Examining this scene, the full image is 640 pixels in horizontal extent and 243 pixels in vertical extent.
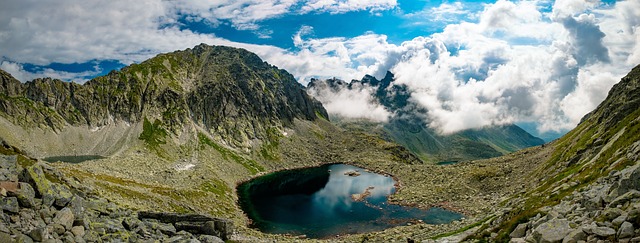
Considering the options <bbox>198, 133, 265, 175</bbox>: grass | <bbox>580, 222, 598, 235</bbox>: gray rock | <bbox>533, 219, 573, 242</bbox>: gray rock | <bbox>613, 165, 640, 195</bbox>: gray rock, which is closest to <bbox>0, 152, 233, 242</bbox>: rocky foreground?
<bbox>533, 219, 573, 242</bbox>: gray rock

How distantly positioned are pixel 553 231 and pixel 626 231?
15.7 feet

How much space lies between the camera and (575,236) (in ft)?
62.6

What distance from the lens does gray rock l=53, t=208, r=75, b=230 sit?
828 inches

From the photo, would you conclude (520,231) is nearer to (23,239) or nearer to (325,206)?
(23,239)

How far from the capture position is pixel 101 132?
152 metres

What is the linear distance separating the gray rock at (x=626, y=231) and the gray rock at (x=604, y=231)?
0.39 m

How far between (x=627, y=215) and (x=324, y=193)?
104559 mm

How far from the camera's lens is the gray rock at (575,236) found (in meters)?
18.8

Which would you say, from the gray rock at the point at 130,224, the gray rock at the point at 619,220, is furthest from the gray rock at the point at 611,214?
the gray rock at the point at 130,224

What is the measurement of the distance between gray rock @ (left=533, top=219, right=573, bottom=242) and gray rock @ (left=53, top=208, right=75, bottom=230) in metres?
28.1

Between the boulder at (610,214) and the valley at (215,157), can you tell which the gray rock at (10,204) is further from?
the boulder at (610,214)

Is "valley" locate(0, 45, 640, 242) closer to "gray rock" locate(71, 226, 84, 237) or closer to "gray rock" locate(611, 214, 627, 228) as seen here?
"gray rock" locate(611, 214, 627, 228)

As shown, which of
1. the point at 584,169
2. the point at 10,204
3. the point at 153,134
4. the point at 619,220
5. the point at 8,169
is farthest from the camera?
the point at 153,134

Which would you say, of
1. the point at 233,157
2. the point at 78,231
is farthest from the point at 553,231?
the point at 233,157
